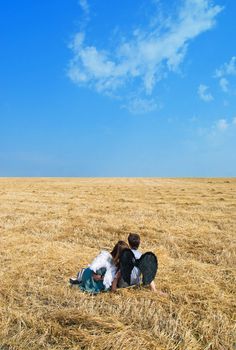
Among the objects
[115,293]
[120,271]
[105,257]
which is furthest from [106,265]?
[115,293]

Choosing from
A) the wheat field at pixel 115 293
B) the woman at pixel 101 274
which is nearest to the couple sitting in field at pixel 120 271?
the woman at pixel 101 274

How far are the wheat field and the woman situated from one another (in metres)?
0.21

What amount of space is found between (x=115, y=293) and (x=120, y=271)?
428 mm

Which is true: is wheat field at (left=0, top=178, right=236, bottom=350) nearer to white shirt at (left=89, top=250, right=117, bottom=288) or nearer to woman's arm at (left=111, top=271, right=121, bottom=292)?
woman's arm at (left=111, top=271, right=121, bottom=292)

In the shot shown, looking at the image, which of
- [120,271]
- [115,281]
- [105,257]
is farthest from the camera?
[105,257]

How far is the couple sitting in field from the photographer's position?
287 inches

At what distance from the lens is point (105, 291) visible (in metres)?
7.29

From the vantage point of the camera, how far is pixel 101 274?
751 cm

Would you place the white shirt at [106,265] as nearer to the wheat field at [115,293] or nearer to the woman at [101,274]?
the woman at [101,274]

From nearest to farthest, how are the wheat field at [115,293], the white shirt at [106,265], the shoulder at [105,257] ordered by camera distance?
1. the wheat field at [115,293]
2. the white shirt at [106,265]
3. the shoulder at [105,257]

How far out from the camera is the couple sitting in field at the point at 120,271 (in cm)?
730

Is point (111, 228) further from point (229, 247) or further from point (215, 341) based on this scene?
point (215, 341)

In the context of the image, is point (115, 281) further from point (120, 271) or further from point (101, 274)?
point (101, 274)

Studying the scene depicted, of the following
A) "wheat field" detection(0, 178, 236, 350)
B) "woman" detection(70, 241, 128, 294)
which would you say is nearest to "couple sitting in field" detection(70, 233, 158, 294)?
"woman" detection(70, 241, 128, 294)
